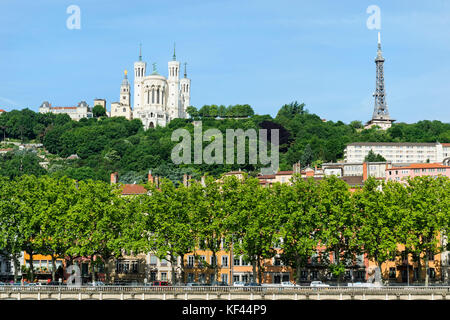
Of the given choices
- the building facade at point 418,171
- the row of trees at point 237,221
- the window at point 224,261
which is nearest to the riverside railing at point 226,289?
the row of trees at point 237,221

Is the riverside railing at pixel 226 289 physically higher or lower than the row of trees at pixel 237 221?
lower

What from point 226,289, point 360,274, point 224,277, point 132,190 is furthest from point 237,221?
A: point 132,190

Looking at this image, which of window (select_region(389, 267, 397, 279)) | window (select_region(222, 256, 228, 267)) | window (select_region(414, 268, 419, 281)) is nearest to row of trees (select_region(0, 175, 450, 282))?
window (select_region(389, 267, 397, 279))

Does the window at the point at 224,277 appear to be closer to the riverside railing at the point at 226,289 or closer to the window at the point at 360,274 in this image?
the window at the point at 360,274

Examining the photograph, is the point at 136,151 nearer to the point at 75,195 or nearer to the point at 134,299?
the point at 75,195

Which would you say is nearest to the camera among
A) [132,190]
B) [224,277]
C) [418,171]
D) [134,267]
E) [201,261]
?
[201,261]

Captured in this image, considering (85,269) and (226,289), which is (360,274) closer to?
(226,289)

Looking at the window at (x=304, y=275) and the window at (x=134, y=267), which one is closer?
the window at (x=304, y=275)

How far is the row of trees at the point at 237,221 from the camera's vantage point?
6650 centimetres

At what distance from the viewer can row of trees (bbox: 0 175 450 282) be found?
66500mm

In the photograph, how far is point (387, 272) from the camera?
7481 centimetres

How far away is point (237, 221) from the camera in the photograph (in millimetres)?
67500

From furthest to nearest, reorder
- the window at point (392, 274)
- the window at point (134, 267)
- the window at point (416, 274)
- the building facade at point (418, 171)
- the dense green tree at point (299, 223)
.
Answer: the building facade at point (418, 171) < the window at point (134, 267) < the window at point (392, 274) < the window at point (416, 274) < the dense green tree at point (299, 223)

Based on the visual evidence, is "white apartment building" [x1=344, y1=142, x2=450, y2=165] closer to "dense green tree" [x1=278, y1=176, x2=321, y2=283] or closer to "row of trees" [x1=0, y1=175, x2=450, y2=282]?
"row of trees" [x1=0, y1=175, x2=450, y2=282]
